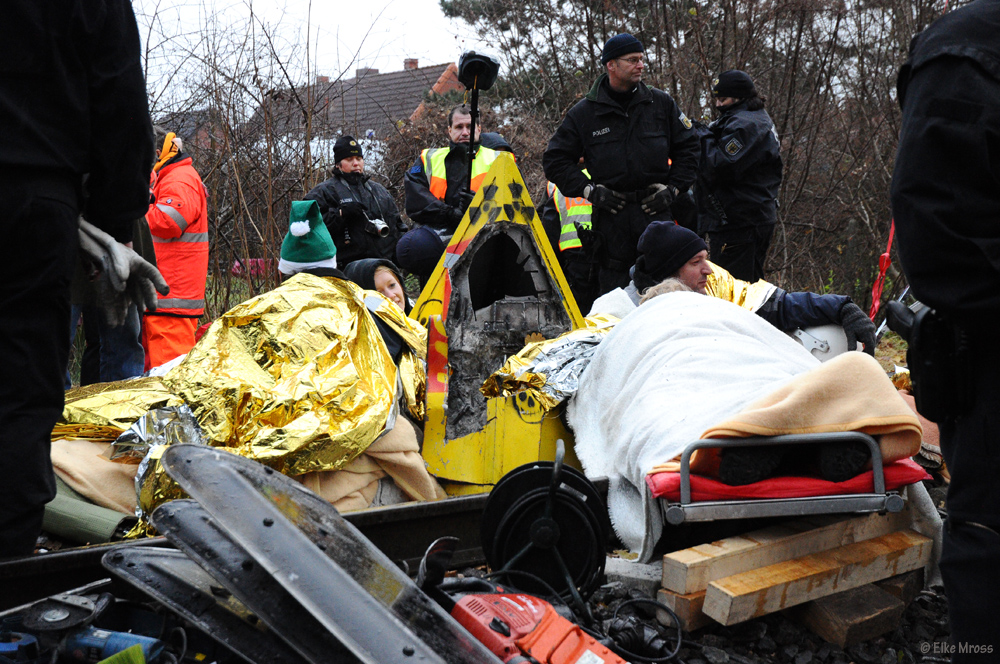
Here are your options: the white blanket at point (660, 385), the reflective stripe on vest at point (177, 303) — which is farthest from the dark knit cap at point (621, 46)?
the reflective stripe on vest at point (177, 303)

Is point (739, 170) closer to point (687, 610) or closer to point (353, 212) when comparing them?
point (353, 212)

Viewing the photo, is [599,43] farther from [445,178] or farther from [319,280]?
[319,280]

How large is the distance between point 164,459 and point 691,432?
1766 mm

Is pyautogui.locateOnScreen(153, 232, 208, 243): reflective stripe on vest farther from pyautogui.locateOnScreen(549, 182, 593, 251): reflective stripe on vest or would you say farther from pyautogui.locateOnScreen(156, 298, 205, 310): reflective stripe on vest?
pyautogui.locateOnScreen(549, 182, 593, 251): reflective stripe on vest

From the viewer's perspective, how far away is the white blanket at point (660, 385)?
299 centimetres

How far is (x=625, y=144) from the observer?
5.69m

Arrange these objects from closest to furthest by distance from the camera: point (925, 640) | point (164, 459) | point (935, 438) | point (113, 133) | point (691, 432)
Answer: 1. point (164, 459)
2. point (113, 133)
3. point (925, 640)
4. point (691, 432)
5. point (935, 438)

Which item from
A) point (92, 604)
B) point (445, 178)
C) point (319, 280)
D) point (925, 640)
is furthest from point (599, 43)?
point (92, 604)

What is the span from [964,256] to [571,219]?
5051 mm

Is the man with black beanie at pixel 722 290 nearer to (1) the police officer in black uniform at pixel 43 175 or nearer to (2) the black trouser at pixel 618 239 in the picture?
(2) the black trouser at pixel 618 239

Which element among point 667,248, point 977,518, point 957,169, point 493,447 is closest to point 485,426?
point 493,447

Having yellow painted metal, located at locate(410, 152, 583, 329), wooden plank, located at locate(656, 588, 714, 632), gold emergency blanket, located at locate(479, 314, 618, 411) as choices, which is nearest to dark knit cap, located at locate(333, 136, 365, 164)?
yellow painted metal, located at locate(410, 152, 583, 329)

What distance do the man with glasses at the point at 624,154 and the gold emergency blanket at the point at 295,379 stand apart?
2289 millimetres

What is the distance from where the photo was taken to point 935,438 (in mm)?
3996
